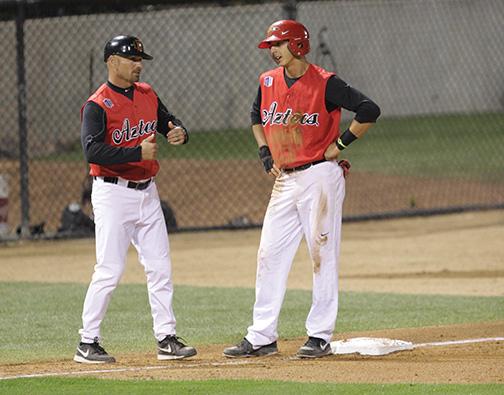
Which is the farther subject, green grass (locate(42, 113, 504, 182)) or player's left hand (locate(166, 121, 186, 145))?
green grass (locate(42, 113, 504, 182))

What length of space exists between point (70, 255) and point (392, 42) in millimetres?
14137

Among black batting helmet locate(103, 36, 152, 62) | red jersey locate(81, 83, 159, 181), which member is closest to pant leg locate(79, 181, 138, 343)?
red jersey locate(81, 83, 159, 181)

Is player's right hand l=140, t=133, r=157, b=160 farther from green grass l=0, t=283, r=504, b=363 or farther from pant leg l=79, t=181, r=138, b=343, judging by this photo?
green grass l=0, t=283, r=504, b=363

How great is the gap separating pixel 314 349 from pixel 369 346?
40cm

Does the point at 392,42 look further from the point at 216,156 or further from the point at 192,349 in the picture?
the point at 192,349

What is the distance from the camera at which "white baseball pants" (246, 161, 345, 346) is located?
8.86 metres

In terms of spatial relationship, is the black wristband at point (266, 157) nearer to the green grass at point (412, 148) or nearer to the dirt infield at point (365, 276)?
the dirt infield at point (365, 276)

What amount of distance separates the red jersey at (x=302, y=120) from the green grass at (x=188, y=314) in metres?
1.65

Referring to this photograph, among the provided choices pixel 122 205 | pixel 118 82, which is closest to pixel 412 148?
pixel 118 82

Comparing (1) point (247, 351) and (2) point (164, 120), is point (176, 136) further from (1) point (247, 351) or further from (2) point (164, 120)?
(1) point (247, 351)

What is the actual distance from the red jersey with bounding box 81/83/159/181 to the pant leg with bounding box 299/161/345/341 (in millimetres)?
995

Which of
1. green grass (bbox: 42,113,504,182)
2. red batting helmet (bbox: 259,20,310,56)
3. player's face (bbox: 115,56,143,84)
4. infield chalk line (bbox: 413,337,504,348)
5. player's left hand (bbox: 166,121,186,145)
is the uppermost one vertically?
red batting helmet (bbox: 259,20,310,56)

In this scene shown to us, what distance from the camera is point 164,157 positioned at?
22641 mm

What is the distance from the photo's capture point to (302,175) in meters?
8.88
